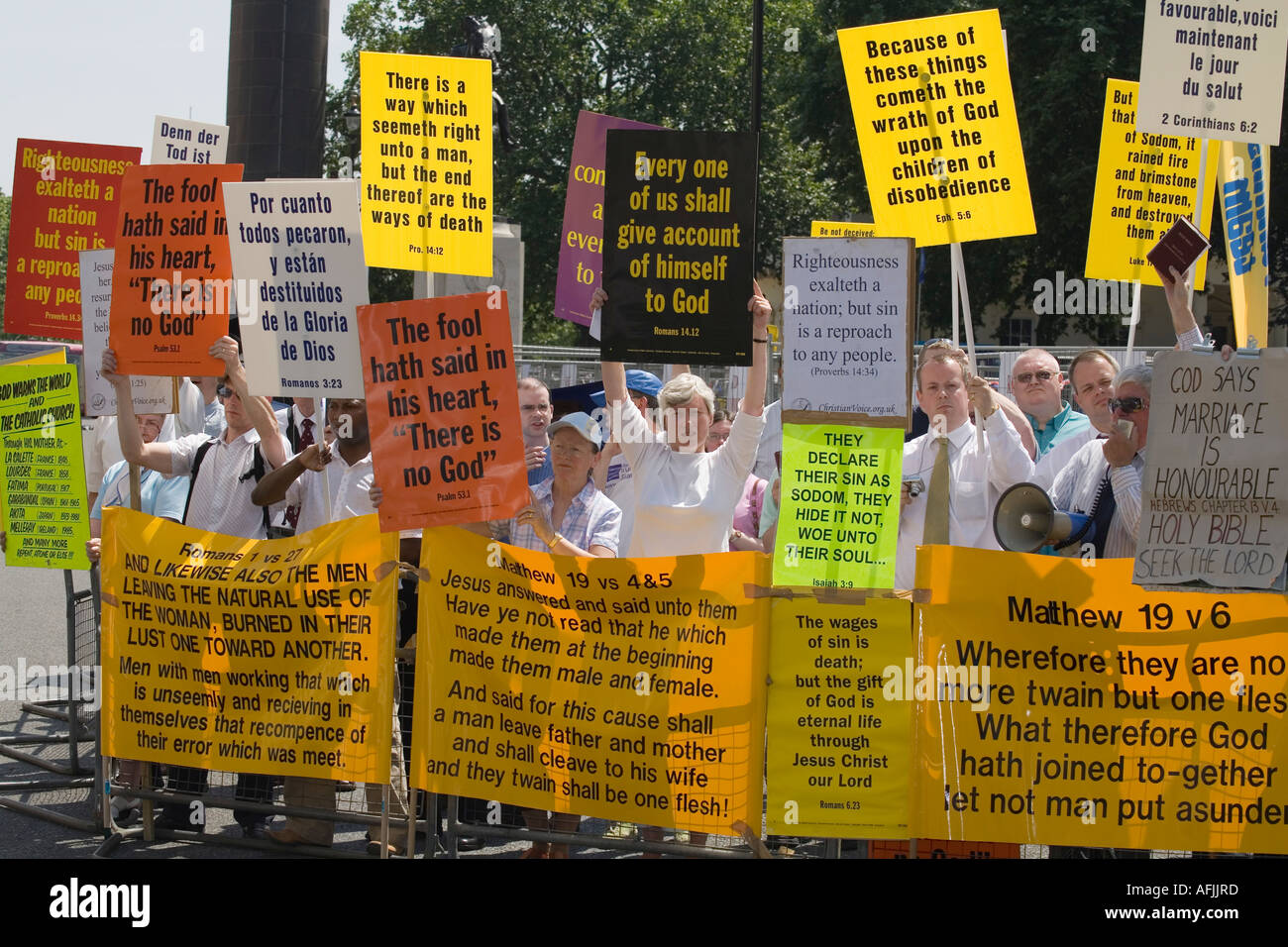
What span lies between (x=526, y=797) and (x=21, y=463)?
3.45 m

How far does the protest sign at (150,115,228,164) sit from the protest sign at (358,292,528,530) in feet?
11.0

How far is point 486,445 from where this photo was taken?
5477 mm

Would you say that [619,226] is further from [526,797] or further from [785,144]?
[785,144]

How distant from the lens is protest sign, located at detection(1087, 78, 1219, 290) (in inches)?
303

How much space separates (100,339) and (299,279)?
1.65 m

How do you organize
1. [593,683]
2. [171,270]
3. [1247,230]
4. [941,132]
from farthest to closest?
[941,132]
[171,270]
[1247,230]
[593,683]

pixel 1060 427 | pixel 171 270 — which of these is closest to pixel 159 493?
pixel 171 270

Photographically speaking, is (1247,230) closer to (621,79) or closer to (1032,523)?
(1032,523)

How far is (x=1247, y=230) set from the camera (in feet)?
21.0

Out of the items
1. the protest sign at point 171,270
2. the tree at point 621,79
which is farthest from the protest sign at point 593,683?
the tree at point 621,79

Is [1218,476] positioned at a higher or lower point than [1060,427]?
lower
